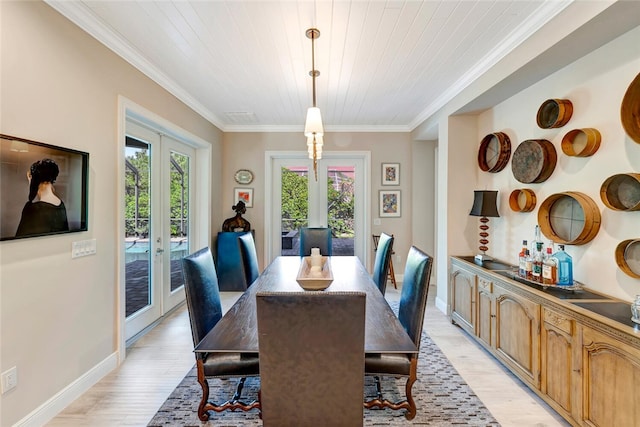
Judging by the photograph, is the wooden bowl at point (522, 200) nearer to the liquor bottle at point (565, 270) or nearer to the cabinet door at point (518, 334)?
the liquor bottle at point (565, 270)

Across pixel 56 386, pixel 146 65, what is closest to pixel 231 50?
pixel 146 65

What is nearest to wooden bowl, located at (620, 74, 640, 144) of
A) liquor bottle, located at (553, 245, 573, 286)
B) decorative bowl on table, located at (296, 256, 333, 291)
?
liquor bottle, located at (553, 245, 573, 286)

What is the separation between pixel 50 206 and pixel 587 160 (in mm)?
3538

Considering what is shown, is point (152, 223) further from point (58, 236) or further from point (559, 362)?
point (559, 362)

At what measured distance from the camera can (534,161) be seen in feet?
8.57

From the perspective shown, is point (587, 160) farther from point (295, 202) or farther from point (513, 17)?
point (295, 202)

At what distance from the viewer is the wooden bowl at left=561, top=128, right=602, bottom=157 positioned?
2080 millimetres

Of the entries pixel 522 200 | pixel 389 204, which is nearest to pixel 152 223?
pixel 389 204

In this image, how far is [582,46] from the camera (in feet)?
6.68

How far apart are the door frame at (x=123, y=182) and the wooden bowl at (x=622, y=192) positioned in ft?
11.4

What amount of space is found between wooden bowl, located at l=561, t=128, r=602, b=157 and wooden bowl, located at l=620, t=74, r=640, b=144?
216 mm

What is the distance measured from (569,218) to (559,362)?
41.2 inches

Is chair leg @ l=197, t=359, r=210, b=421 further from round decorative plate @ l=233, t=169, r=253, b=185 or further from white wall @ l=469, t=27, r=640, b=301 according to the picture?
round decorative plate @ l=233, t=169, r=253, b=185

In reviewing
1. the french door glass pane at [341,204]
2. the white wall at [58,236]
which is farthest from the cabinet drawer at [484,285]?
the white wall at [58,236]
